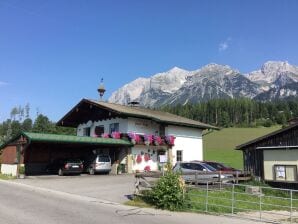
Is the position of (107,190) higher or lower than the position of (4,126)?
lower

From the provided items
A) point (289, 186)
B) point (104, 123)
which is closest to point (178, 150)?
point (104, 123)

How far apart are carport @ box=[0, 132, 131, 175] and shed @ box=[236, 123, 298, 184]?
13711 millimetres

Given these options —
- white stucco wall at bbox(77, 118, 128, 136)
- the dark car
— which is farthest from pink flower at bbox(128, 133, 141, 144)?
the dark car

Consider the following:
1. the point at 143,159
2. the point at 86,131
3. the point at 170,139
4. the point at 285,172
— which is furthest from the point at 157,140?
the point at 285,172

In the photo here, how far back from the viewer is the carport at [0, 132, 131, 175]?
2980 cm

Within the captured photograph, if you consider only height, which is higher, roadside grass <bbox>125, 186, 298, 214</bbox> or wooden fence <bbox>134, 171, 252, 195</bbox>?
wooden fence <bbox>134, 171, 252, 195</bbox>

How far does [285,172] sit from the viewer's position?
2178 cm

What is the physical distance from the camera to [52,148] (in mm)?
35938

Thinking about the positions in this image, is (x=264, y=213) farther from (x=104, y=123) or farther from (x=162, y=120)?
(x=104, y=123)

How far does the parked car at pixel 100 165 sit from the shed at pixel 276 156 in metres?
12.8

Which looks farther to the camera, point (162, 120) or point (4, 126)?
point (4, 126)

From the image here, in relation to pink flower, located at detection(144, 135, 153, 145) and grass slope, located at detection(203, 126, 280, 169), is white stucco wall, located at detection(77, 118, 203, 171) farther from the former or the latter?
grass slope, located at detection(203, 126, 280, 169)

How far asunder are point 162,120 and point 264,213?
23.4 metres

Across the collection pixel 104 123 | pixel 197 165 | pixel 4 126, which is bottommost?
pixel 197 165
